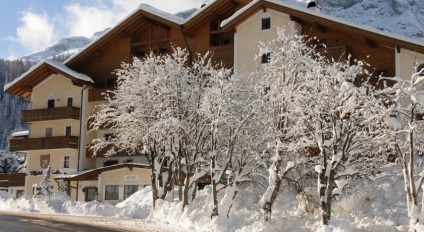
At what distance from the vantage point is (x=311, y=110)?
1939 centimetres

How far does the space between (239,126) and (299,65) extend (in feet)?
11.7

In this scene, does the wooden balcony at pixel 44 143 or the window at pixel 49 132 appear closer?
the wooden balcony at pixel 44 143

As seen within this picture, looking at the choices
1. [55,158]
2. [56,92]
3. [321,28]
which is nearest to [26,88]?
[56,92]

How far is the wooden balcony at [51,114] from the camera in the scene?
44562mm

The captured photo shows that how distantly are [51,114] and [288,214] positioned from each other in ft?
95.6

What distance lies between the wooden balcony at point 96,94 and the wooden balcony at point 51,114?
4.96 ft

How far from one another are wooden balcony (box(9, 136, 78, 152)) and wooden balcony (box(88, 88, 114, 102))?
3.50 m

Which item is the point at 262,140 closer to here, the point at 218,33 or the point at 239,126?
the point at 239,126

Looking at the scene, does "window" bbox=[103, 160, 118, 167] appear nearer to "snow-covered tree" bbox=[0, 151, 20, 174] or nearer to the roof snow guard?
the roof snow guard

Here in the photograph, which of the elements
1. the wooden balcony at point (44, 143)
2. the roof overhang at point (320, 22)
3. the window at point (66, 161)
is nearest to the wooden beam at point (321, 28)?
the roof overhang at point (320, 22)

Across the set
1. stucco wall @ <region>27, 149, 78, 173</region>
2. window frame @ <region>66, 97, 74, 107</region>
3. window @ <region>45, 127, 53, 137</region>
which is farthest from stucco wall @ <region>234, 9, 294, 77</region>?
window @ <region>45, 127, 53, 137</region>

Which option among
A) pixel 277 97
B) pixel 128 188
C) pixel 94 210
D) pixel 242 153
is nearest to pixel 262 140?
pixel 242 153

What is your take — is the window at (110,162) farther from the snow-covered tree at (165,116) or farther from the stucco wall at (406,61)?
the stucco wall at (406,61)

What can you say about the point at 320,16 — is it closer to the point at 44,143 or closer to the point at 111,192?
the point at 111,192
